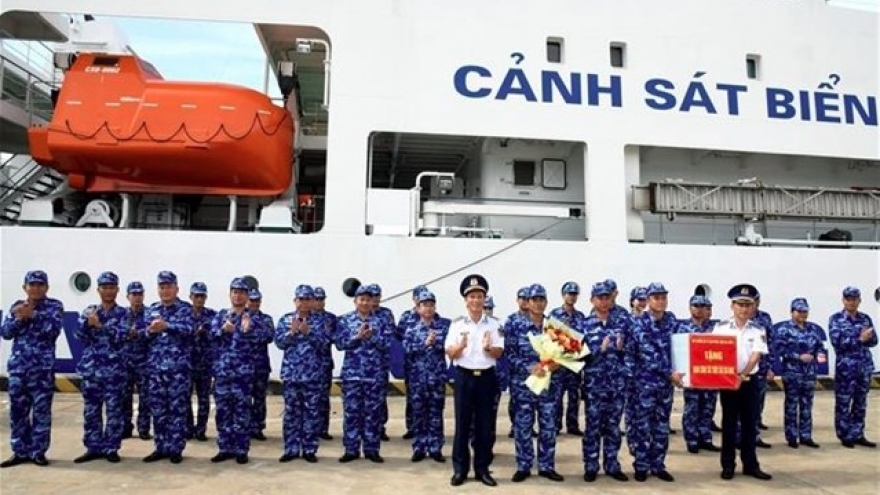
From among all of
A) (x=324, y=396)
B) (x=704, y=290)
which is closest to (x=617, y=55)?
(x=704, y=290)

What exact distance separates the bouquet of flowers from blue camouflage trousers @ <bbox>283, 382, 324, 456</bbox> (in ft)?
5.49

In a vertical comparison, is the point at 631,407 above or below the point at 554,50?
below

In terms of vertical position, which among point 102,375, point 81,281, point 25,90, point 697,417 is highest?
point 25,90

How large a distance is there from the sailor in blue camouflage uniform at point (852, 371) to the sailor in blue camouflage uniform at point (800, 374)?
0.23 m

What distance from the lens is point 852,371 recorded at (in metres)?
5.90

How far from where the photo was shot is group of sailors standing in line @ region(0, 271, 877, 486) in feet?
14.7

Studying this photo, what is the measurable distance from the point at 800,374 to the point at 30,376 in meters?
6.16

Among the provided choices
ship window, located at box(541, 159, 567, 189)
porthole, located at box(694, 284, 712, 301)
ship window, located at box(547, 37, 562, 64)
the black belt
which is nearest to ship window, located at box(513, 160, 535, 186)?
ship window, located at box(541, 159, 567, 189)

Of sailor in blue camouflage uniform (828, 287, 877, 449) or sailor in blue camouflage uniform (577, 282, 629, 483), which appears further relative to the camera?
sailor in blue camouflage uniform (828, 287, 877, 449)

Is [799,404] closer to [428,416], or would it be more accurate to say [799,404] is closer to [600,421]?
[600,421]

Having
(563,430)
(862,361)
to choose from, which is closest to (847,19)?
(862,361)

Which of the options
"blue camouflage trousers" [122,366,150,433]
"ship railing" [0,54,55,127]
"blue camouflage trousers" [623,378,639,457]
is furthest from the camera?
"ship railing" [0,54,55,127]

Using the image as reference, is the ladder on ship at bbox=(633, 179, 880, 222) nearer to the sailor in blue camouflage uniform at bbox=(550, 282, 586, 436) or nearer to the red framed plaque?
the sailor in blue camouflage uniform at bbox=(550, 282, 586, 436)

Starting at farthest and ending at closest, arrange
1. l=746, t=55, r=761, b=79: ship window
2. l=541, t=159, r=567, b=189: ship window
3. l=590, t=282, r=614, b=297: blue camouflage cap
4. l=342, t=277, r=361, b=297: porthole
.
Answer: l=541, t=159, r=567, b=189: ship window
l=746, t=55, r=761, b=79: ship window
l=342, t=277, r=361, b=297: porthole
l=590, t=282, r=614, b=297: blue camouflage cap
